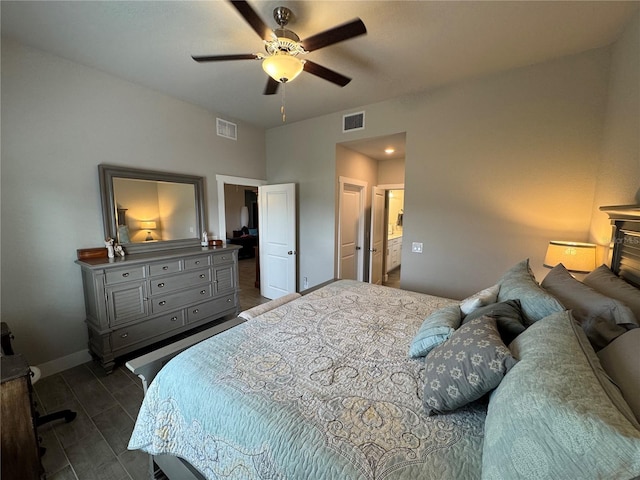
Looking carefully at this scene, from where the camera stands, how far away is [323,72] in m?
1.91

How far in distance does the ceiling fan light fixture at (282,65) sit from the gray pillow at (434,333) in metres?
1.75

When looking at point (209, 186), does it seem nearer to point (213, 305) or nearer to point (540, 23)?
point (213, 305)

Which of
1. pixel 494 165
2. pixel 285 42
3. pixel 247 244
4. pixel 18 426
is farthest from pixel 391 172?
pixel 18 426

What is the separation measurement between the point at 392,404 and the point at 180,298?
8.83 feet

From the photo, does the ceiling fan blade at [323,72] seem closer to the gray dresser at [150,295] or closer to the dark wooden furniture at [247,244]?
the gray dresser at [150,295]

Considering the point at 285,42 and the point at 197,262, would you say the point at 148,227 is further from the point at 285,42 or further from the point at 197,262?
the point at 285,42

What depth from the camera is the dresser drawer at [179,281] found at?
271cm

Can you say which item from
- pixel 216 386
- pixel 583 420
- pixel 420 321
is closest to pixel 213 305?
pixel 216 386

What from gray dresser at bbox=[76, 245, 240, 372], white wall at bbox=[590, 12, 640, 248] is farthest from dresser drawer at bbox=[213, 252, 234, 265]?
white wall at bbox=[590, 12, 640, 248]

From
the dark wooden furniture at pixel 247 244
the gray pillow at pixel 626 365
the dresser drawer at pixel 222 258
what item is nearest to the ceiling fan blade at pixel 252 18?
the gray pillow at pixel 626 365

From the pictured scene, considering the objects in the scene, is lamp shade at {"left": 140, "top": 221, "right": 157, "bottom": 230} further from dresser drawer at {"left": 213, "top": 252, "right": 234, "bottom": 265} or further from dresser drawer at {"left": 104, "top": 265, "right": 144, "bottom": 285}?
dresser drawer at {"left": 213, "top": 252, "right": 234, "bottom": 265}

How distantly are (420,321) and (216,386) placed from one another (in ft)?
4.30

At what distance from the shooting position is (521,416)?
2.08 ft

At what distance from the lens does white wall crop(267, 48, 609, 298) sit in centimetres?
224
